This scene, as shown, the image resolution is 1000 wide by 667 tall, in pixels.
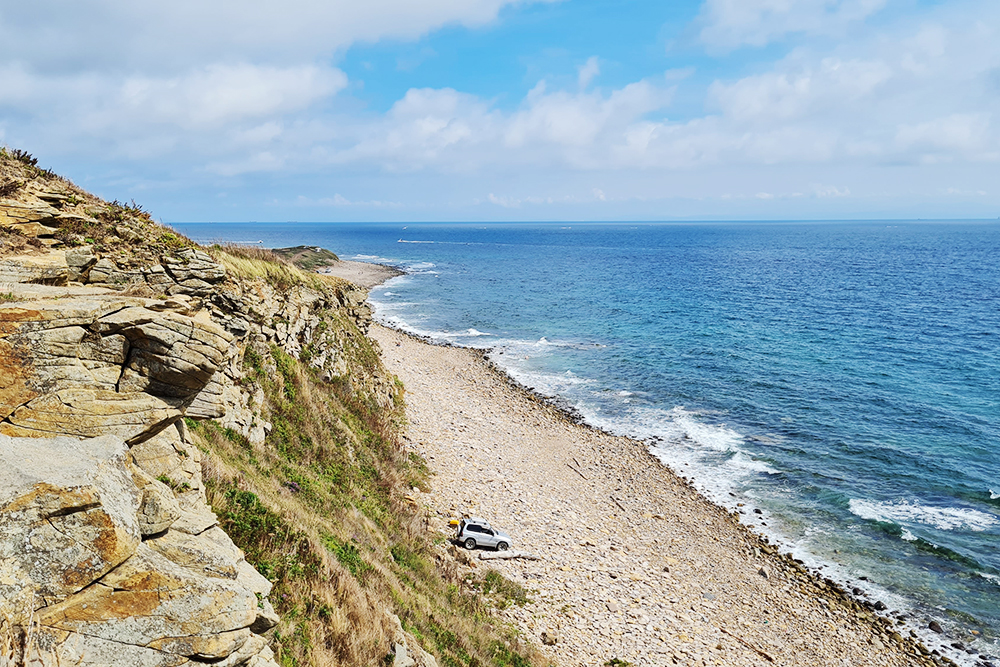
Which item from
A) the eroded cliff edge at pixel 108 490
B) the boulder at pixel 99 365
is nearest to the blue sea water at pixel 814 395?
the eroded cliff edge at pixel 108 490

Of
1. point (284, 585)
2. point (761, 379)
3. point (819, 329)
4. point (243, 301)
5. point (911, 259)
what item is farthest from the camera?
point (911, 259)

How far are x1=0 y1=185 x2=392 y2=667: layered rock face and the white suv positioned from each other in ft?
48.1

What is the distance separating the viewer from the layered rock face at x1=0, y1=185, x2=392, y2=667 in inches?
289

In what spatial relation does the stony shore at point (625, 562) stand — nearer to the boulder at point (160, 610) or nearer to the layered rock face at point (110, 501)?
the boulder at point (160, 610)

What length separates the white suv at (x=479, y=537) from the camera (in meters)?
24.3

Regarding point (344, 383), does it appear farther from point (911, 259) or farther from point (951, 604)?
point (911, 259)

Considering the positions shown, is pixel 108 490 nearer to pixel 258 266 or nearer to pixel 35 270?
pixel 35 270

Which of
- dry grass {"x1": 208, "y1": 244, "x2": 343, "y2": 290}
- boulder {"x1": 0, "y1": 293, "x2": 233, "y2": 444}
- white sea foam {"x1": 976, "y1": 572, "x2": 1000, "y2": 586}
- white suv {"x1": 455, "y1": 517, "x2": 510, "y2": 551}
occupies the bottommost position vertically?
white sea foam {"x1": 976, "y1": 572, "x2": 1000, "y2": 586}

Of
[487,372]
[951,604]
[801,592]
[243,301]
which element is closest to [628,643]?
[801,592]

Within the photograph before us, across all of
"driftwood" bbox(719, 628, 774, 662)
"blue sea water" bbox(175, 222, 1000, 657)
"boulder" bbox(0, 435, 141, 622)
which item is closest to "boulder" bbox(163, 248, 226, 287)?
"boulder" bbox(0, 435, 141, 622)

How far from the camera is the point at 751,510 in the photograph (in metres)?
31.6

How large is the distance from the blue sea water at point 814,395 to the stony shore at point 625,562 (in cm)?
278

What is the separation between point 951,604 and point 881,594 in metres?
2.79

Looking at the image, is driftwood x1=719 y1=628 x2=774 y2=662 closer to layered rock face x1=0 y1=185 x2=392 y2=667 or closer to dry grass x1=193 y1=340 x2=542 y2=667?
dry grass x1=193 y1=340 x2=542 y2=667
